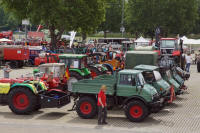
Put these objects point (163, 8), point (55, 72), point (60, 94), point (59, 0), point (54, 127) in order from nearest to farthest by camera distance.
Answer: point (54, 127), point (60, 94), point (55, 72), point (59, 0), point (163, 8)

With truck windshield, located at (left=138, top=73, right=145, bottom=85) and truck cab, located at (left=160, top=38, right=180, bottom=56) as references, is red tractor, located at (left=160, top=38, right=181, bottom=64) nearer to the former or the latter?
truck cab, located at (left=160, top=38, right=180, bottom=56)

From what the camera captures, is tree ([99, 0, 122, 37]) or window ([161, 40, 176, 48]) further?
tree ([99, 0, 122, 37])

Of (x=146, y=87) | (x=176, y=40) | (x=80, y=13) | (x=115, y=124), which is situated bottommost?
(x=115, y=124)

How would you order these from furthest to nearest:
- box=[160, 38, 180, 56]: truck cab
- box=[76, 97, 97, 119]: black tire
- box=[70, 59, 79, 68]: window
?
1. box=[160, 38, 180, 56]: truck cab
2. box=[70, 59, 79, 68]: window
3. box=[76, 97, 97, 119]: black tire

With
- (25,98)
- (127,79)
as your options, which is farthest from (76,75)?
(127,79)

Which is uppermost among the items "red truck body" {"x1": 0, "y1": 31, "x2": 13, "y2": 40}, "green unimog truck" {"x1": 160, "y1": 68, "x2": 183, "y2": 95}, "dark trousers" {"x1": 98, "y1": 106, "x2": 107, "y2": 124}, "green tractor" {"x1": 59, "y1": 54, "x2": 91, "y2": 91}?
"red truck body" {"x1": 0, "y1": 31, "x2": 13, "y2": 40}

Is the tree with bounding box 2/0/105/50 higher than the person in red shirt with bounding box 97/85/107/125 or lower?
higher

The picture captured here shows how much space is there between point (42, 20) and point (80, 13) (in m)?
4.40

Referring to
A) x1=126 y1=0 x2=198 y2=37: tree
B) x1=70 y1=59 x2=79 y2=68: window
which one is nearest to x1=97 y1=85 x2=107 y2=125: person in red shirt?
x1=70 y1=59 x2=79 y2=68: window

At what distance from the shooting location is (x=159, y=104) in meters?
13.8

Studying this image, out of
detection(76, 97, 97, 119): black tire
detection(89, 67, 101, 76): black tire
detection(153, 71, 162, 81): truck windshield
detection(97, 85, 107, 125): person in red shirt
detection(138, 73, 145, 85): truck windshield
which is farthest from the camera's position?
detection(89, 67, 101, 76): black tire

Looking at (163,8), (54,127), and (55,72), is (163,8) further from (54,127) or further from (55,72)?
(54,127)

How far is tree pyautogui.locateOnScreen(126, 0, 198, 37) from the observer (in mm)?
62406

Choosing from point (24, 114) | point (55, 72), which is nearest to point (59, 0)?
point (55, 72)
